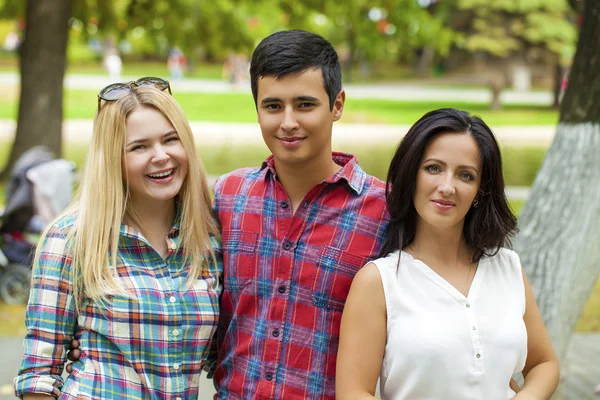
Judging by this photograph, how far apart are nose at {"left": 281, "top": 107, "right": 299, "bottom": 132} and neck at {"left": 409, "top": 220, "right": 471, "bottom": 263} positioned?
515 millimetres

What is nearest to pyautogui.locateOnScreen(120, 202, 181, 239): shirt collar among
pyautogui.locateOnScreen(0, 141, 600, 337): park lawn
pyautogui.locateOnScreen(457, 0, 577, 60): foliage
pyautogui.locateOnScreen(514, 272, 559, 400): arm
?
pyautogui.locateOnScreen(514, 272, 559, 400): arm

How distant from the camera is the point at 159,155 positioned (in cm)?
249

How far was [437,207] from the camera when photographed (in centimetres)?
234

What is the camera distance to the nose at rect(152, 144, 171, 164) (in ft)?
8.16

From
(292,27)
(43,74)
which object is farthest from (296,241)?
(292,27)

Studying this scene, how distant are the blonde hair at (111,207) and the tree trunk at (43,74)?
25.6 ft

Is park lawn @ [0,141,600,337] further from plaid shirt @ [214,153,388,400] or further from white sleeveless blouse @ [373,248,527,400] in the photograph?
white sleeveless blouse @ [373,248,527,400]

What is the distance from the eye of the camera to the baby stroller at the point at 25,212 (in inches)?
270

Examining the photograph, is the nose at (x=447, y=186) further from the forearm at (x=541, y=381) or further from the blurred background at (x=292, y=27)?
the blurred background at (x=292, y=27)

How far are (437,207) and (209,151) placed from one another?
48.6 feet

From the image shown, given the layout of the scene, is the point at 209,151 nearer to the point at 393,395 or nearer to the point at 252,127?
the point at 252,127

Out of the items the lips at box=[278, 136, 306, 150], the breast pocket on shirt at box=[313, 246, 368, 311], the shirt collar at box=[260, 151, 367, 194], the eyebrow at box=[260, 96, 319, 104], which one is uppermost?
the eyebrow at box=[260, 96, 319, 104]

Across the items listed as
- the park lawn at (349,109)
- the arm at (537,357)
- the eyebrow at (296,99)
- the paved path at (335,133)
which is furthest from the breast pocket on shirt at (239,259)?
the park lawn at (349,109)

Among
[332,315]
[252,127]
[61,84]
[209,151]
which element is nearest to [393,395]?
[332,315]
